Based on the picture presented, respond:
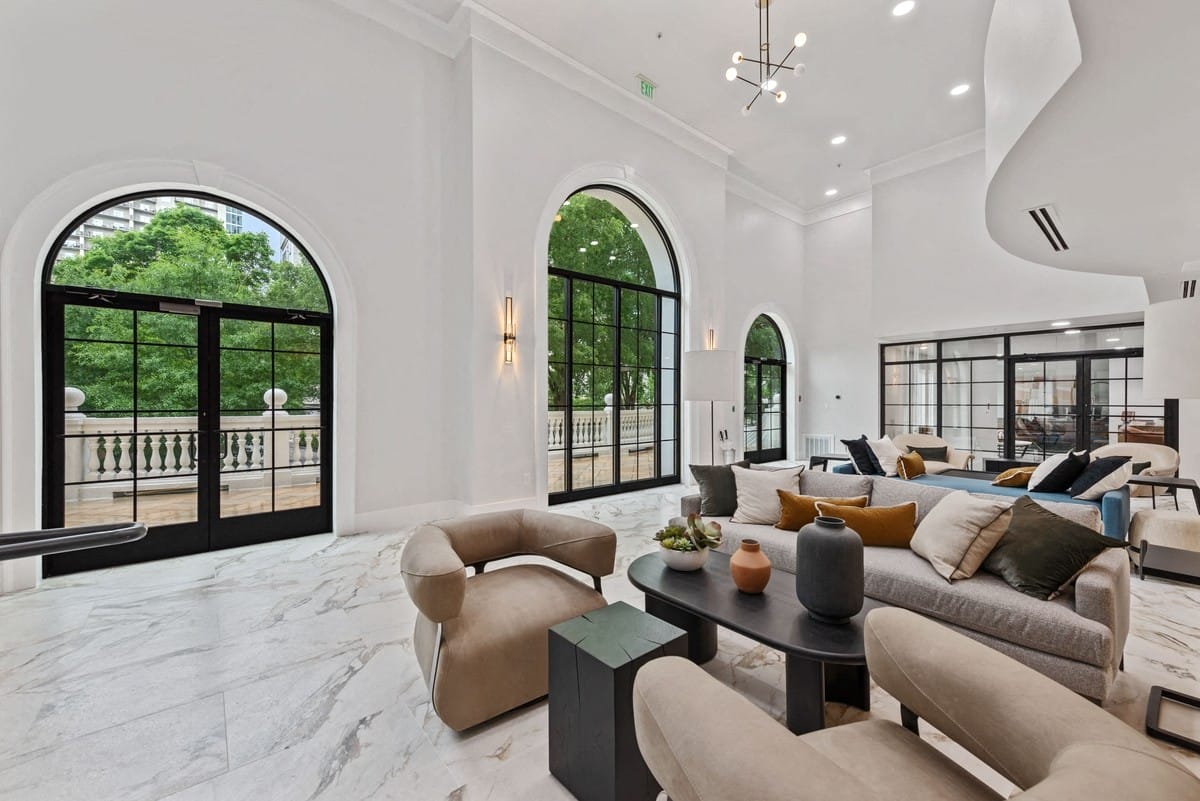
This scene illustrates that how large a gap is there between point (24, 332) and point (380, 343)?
2185mm

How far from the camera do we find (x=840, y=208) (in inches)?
358

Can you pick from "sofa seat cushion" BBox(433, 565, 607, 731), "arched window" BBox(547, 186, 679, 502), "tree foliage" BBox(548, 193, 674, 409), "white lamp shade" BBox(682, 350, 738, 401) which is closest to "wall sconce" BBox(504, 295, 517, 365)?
"arched window" BBox(547, 186, 679, 502)

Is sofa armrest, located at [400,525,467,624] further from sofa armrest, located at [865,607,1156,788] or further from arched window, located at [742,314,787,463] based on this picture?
arched window, located at [742,314,787,463]

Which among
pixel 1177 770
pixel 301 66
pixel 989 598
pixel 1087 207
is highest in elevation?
pixel 301 66

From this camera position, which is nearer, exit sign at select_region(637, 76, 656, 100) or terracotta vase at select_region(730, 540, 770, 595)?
terracotta vase at select_region(730, 540, 770, 595)

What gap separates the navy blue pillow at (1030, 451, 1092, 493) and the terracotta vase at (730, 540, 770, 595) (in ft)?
12.0

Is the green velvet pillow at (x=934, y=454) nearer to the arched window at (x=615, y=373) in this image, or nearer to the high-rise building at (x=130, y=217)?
the arched window at (x=615, y=373)

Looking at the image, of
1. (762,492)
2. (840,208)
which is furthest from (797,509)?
(840,208)

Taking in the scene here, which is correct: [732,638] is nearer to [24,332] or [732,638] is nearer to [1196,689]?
[1196,689]

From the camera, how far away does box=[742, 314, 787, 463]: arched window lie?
29.5 ft

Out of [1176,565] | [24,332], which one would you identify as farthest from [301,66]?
[1176,565]

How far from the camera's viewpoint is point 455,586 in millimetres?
1729

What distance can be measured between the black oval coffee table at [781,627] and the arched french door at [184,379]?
3.57 metres

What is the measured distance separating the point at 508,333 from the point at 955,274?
6.67m
